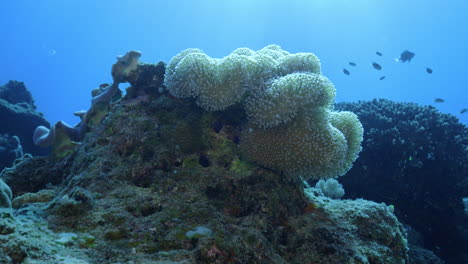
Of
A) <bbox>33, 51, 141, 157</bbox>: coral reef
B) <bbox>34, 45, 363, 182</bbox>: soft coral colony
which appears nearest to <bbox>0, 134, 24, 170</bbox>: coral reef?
<bbox>33, 51, 141, 157</bbox>: coral reef

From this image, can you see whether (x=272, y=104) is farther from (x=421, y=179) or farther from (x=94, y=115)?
(x=421, y=179)

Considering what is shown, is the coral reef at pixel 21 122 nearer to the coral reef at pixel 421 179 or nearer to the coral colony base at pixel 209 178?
the coral colony base at pixel 209 178

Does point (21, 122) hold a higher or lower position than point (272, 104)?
higher

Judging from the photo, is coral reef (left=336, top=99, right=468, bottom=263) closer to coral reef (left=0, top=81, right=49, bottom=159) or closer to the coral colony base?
the coral colony base

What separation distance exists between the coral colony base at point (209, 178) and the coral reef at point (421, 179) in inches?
147

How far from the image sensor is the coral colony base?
211 cm

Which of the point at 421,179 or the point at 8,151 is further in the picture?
the point at 8,151

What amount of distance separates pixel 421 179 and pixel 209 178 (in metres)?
6.13

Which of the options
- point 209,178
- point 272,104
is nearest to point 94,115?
point 209,178

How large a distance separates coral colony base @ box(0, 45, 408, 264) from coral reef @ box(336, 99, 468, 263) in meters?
3.73

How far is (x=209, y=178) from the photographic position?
2977mm

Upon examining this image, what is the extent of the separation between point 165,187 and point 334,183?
378 cm

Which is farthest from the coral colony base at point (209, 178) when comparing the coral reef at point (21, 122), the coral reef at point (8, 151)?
the coral reef at point (21, 122)

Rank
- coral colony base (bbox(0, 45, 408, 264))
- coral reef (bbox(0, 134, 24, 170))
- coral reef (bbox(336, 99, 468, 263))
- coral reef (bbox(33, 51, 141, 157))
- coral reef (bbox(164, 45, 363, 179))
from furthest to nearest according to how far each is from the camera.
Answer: coral reef (bbox(0, 134, 24, 170)) < coral reef (bbox(336, 99, 468, 263)) < coral reef (bbox(33, 51, 141, 157)) < coral reef (bbox(164, 45, 363, 179)) < coral colony base (bbox(0, 45, 408, 264))
